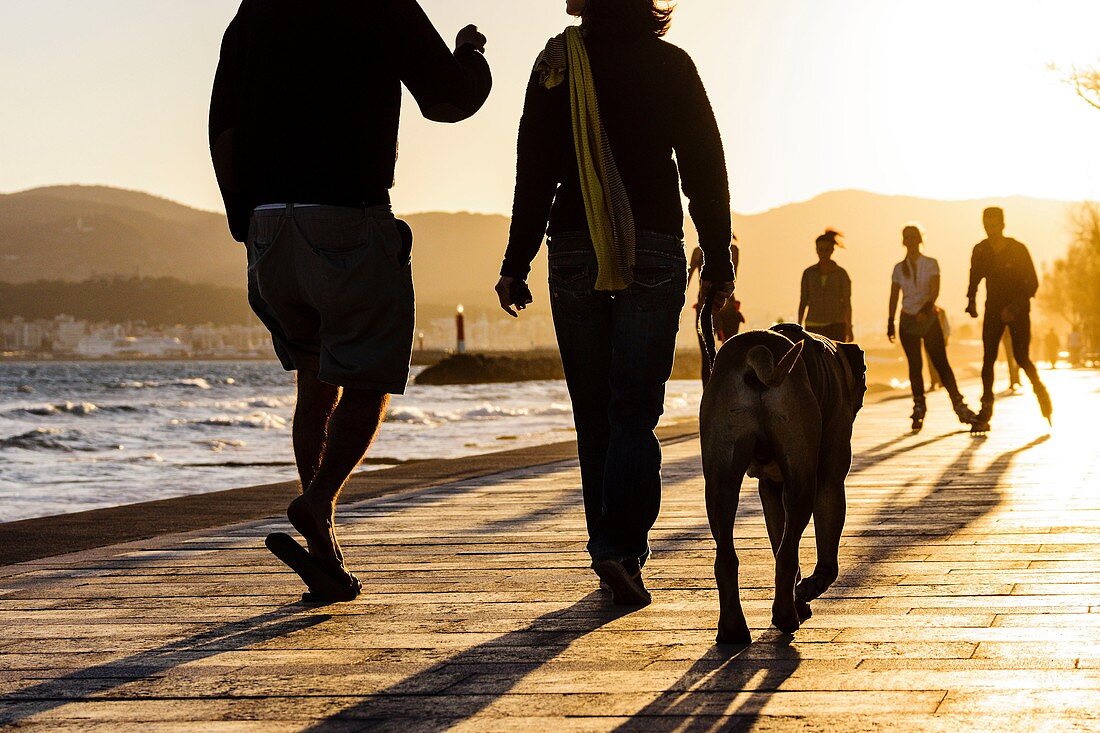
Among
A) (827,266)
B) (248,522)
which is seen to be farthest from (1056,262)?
(248,522)

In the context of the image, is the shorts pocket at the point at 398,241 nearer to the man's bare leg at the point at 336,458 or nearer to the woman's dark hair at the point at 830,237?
the man's bare leg at the point at 336,458

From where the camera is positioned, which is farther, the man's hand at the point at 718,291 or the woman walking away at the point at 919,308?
the woman walking away at the point at 919,308

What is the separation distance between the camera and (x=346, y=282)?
390cm

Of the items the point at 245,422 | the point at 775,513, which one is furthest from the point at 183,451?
the point at 775,513

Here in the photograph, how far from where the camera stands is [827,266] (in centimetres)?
1089

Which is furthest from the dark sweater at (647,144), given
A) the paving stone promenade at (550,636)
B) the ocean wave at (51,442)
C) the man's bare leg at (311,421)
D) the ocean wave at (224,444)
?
the ocean wave at (51,442)

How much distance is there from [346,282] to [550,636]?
1.21 metres

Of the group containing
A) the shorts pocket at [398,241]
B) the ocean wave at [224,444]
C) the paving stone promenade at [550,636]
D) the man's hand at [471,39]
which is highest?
the man's hand at [471,39]

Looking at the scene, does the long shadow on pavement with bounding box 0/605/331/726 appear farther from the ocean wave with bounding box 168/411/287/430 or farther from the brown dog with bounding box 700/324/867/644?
the ocean wave with bounding box 168/411/287/430

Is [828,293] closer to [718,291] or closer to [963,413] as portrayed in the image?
[963,413]

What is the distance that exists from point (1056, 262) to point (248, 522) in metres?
90.5

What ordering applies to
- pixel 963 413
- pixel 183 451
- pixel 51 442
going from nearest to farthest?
1. pixel 963 413
2. pixel 183 451
3. pixel 51 442

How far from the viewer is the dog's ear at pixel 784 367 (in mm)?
3191

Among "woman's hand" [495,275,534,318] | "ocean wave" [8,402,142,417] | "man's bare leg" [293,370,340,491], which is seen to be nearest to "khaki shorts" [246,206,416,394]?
"man's bare leg" [293,370,340,491]
